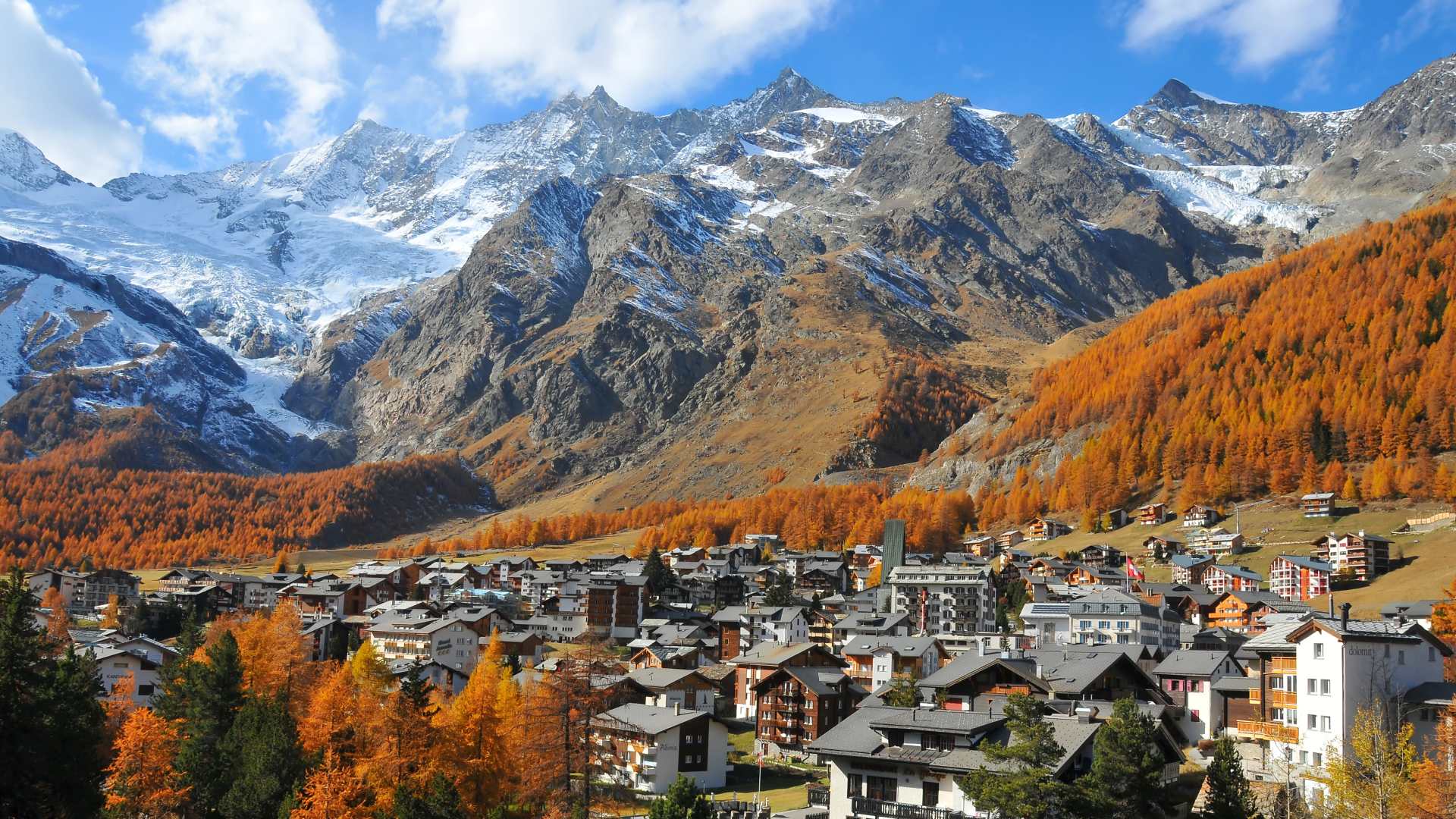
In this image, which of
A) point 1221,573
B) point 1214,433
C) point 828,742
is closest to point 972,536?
point 1214,433

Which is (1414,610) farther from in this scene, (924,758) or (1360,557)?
(924,758)

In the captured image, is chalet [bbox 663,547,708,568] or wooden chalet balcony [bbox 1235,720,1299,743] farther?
chalet [bbox 663,547,708,568]

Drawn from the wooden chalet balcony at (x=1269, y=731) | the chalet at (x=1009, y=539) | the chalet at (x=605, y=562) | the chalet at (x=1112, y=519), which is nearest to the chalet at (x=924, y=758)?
the wooden chalet balcony at (x=1269, y=731)

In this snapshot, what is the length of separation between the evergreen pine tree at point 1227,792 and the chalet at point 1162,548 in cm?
10261

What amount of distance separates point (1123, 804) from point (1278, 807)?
9164mm

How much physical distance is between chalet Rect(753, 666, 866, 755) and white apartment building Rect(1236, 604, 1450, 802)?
107ft

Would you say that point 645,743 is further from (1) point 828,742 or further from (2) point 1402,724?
(2) point 1402,724

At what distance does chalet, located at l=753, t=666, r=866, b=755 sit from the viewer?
8188 cm

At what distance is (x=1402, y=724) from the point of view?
48.5m

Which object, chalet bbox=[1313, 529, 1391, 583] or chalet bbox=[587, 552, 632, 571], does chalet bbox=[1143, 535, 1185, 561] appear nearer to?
chalet bbox=[1313, 529, 1391, 583]

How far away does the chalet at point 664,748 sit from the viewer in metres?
72.1

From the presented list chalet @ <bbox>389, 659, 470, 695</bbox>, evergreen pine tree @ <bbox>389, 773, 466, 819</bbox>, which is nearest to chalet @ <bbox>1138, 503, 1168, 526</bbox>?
chalet @ <bbox>389, 659, 470, 695</bbox>

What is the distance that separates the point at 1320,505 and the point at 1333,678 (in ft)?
359

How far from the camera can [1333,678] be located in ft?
168
